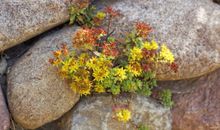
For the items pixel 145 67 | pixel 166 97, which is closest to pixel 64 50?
pixel 145 67

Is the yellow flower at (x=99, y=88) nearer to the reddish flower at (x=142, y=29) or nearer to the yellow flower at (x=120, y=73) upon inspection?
the yellow flower at (x=120, y=73)

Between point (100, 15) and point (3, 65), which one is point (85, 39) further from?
point (3, 65)

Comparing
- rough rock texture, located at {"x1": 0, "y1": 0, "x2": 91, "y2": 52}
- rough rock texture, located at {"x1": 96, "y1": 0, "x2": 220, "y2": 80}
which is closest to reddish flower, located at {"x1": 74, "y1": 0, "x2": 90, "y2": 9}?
rough rock texture, located at {"x1": 0, "y1": 0, "x2": 91, "y2": 52}

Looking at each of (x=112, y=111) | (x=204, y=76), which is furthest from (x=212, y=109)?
(x=112, y=111)

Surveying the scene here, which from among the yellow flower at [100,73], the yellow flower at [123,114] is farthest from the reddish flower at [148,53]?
the yellow flower at [123,114]

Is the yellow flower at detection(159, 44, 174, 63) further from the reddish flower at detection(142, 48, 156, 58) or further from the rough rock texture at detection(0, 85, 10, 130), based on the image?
the rough rock texture at detection(0, 85, 10, 130)

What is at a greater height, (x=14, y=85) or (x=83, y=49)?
(x=83, y=49)

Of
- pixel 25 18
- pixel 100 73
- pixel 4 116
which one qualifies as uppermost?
pixel 25 18

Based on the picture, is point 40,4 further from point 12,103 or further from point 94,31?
point 12,103
